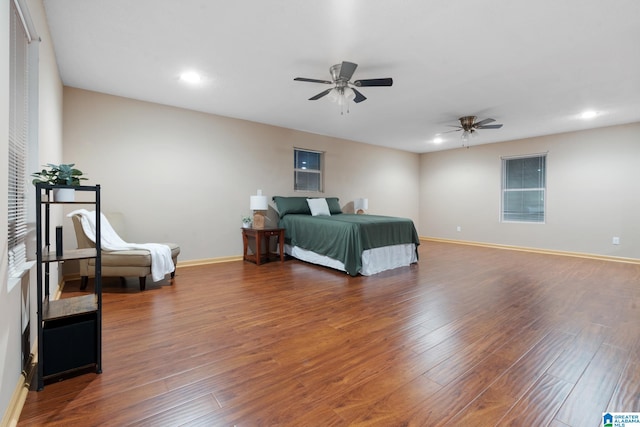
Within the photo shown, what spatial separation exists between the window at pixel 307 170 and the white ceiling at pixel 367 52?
1.49 metres

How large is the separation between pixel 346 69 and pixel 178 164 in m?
2.97

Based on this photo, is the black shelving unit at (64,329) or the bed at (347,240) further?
the bed at (347,240)

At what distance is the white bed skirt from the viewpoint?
4105 mm

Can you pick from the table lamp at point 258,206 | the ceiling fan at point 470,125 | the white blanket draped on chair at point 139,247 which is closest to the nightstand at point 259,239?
the table lamp at point 258,206

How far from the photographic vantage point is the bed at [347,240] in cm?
401

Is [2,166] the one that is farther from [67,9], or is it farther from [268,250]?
[268,250]

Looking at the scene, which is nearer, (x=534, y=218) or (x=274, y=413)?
(x=274, y=413)

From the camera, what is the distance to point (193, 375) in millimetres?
1686

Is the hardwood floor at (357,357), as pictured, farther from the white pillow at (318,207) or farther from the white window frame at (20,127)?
the white pillow at (318,207)

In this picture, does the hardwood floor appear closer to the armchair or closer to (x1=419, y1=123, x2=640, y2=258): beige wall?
the armchair

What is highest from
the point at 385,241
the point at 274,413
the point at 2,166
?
the point at 2,166

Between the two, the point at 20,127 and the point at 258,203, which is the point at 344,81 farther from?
the point at 20,127

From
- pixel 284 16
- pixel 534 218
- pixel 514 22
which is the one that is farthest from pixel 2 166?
pixel 534 218

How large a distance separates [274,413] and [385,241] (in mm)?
3231
